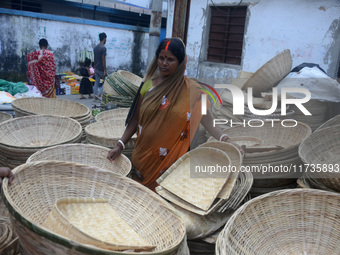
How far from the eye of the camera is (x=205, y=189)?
1757mm

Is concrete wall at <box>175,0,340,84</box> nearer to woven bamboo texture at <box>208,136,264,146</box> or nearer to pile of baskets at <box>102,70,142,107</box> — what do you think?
pile of baskets at <box>102,70,142,107</box>

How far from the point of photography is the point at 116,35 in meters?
11.1

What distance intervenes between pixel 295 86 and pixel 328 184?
5.40 feet

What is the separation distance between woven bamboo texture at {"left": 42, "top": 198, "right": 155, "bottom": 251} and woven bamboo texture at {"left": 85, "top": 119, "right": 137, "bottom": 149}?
111 cm

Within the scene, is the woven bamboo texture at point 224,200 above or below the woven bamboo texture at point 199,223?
above

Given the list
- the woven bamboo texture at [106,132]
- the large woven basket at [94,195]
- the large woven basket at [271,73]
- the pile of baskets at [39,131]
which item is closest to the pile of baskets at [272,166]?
the large woven basket at [94,195]

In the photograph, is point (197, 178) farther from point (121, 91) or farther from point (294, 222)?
point (121, 91)

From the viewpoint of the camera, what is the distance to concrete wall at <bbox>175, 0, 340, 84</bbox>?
5.62 meters

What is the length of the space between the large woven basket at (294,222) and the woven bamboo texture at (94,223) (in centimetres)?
57

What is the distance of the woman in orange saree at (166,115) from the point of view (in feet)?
6.95

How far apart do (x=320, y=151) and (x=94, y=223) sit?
1628mm

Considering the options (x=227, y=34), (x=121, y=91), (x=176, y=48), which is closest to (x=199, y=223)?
(x=176, y=48)

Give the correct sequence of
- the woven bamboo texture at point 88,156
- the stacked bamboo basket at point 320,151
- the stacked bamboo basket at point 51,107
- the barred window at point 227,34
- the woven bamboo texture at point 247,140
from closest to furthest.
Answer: the stacked bamboo basket at point 320,151 → the woven bamboo texture at point 88,156 → the woven bamboo texture at point 247,140 → the stacked bamboo basket at point 51,107 → the barred window at point 227,34

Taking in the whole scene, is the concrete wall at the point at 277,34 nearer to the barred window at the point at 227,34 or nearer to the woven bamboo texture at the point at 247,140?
the barred window at the point at 227,34
